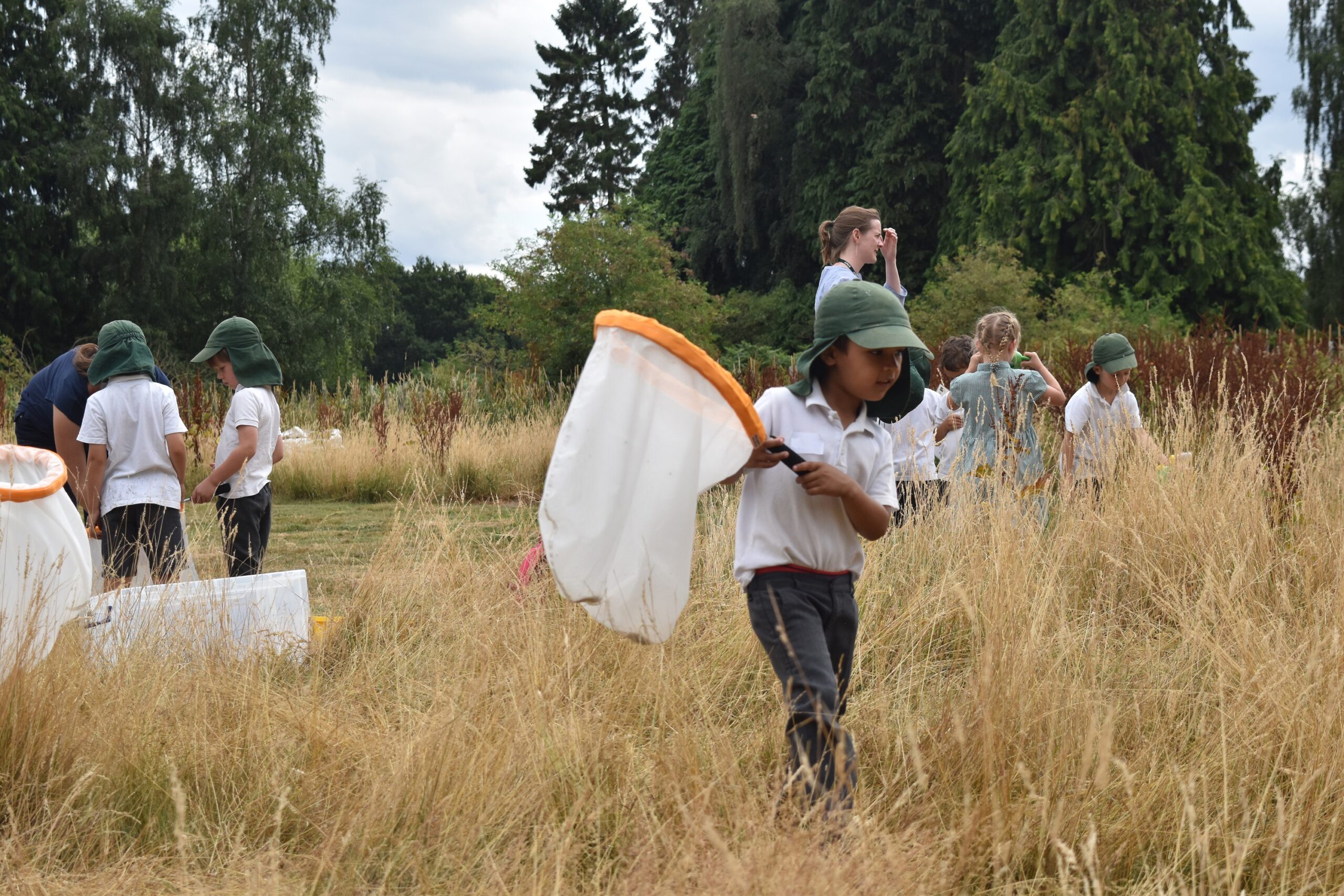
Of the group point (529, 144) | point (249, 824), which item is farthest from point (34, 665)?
point (529, 144)

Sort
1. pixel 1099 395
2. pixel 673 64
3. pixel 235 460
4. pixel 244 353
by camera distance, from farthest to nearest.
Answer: pixel 673 64, pixel 1099 395, pixel 244 353, pixel 235 460

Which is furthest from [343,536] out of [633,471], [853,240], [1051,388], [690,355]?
[690,355]

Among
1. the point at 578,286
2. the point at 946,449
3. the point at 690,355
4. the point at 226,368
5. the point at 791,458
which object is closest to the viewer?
the point at 690,355

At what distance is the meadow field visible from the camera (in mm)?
2527

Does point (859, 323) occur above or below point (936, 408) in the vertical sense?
above

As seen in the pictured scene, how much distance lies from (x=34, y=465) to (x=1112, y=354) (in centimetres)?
488

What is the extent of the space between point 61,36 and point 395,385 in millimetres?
20277

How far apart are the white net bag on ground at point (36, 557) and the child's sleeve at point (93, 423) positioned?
1.28 metres

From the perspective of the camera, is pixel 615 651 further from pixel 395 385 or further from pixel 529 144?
pixel 529 144

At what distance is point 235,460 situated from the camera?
499cm

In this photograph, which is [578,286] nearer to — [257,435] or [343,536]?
[343,536]

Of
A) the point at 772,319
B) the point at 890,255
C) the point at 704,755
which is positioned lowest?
the point at 704,755

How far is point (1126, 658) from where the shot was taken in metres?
4.07

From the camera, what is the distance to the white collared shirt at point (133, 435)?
4758mm
